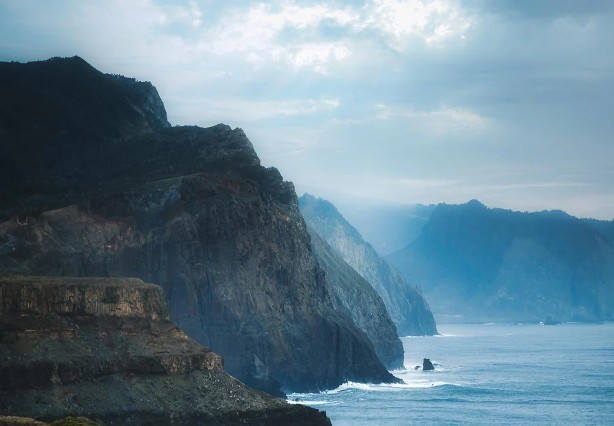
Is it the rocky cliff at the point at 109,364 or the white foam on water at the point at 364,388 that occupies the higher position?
the rocky cliff at the point at 109,364

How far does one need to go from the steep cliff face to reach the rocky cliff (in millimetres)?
31121

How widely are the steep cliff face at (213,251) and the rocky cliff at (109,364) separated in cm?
3112

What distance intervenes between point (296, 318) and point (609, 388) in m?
53.5

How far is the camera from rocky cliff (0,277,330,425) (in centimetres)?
10738

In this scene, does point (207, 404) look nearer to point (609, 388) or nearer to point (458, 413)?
point (458, 413)

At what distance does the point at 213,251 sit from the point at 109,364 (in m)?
55.8

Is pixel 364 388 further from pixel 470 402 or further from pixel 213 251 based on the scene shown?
pixel 213 251

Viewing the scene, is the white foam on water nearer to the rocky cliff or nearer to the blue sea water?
the blue sea water

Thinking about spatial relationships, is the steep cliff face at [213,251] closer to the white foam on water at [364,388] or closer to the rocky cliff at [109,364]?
the white foam on water at [364,388]

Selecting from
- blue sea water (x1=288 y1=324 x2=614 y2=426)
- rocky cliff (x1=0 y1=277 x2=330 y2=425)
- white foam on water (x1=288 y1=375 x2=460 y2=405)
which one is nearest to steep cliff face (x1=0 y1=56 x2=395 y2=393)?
white foam on water (x1=288 y1=375 x2=460 y2=405)

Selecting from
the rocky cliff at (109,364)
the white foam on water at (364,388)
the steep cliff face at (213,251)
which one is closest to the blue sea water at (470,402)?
the white foam on water at (364,388)

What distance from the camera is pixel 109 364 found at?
112750 mm

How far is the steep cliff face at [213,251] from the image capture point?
160m

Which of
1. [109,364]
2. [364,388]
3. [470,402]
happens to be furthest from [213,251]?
[109,364]
